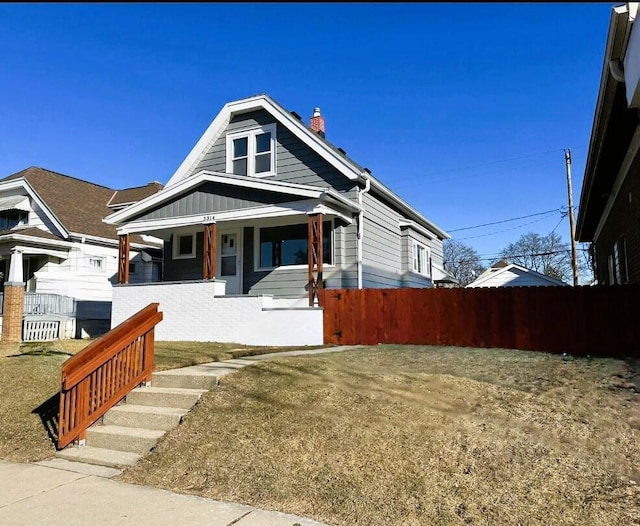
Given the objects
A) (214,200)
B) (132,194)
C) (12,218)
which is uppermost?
(132,194)

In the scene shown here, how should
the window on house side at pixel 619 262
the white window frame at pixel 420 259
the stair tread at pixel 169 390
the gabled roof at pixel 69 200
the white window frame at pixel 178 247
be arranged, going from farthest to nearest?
the gabled roof at pixel 69 200
the white window frame at pixel 420 259
the white window frame at pixel 178 247
the window on house side at pixel 619 262
the stair tread at pixel 169 390

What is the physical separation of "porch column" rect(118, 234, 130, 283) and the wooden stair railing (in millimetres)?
9106

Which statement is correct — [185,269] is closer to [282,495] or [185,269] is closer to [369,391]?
[369,391]

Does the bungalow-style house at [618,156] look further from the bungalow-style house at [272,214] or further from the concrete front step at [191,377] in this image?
the concrete front step at [191,377]

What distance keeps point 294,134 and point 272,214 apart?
3.10 metres

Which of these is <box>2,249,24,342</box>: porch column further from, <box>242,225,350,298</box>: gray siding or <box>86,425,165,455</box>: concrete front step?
<box>86,425,165,455</box>: concrete front step

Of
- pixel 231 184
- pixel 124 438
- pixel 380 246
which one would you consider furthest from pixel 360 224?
pixel 124 438

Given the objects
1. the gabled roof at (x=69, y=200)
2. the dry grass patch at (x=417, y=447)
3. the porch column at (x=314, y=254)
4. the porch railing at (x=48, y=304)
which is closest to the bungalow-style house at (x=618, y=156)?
the dry grass patch at (x=417, y=447)

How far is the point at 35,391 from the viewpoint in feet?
24.4

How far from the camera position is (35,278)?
67.1 ft

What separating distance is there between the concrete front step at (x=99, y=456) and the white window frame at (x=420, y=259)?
1451 centimetres

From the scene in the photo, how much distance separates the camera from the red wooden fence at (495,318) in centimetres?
930

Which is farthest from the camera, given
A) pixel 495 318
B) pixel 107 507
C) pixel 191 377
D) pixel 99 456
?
pixel 495 318

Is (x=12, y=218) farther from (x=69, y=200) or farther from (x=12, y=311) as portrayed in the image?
(x=12, y=311)
